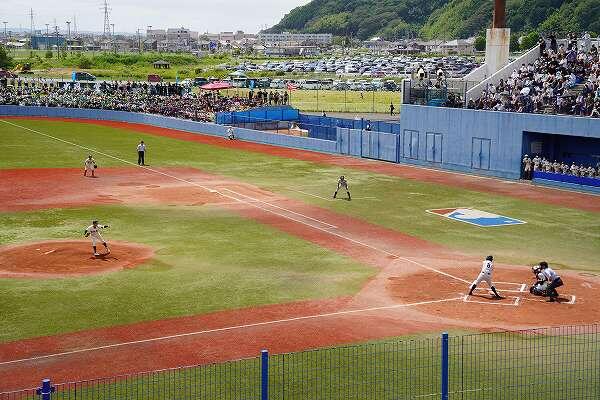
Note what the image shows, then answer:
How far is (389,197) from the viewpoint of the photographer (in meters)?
43.1

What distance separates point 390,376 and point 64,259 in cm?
1538

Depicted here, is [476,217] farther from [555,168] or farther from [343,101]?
[343,101]

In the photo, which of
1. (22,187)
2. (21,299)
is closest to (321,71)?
(22,187)

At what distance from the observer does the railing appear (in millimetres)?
16375

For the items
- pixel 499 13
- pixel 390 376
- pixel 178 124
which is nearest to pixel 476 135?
pixel 499 13

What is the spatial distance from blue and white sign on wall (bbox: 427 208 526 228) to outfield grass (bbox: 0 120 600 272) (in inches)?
28.3

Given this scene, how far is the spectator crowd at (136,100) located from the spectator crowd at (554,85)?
34.4m

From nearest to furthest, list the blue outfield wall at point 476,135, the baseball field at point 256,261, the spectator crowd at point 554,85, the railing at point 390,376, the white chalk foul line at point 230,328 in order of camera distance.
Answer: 1. the railing at point 390,376
2. the white chalk foul line at point 230,328
3. the baseball field at point 256,261
4. the blue outfield wall at point 476,135
5. the spectator crowd at point 554,85

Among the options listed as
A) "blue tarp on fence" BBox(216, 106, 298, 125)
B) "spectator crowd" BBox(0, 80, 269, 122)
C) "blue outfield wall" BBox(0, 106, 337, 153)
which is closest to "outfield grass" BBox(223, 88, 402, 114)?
"spectator crowd" BBox(0, 80, 269, 122)

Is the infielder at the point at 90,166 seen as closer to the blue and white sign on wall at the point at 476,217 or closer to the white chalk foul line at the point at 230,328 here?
the blue and white sign on wall at the point at 476,217

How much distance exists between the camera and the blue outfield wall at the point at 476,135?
46688 mm

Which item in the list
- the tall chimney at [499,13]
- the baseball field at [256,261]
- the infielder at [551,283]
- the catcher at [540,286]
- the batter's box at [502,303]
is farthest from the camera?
the tall chimney at [499,13]

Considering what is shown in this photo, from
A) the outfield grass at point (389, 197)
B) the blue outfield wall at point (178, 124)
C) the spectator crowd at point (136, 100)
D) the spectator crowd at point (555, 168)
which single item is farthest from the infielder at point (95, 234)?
the spectator crowd at point (136, 100)

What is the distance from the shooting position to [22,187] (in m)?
45.6
